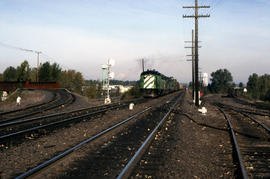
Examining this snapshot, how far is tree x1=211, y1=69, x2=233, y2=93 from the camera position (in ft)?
621

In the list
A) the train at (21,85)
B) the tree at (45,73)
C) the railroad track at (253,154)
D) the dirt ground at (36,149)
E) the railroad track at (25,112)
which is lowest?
the railroad track at (253,154)

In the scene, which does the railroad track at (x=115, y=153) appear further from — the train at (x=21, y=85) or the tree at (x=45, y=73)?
the tree at (x=45, y=73)

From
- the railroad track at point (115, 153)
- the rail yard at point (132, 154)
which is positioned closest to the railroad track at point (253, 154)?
the rail yard at point (132, 154)

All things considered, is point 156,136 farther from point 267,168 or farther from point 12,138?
point 12,138

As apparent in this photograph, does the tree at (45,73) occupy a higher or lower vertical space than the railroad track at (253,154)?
higher

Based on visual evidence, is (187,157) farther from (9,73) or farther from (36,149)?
(9,73)

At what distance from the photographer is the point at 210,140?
Answer: 10.0 m

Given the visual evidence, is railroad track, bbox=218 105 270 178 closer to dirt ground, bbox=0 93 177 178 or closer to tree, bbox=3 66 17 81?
dirt ground, bbox=0 93 177 178

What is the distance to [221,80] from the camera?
7559 inches

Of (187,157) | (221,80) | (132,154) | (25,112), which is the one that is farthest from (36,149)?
(221,80)

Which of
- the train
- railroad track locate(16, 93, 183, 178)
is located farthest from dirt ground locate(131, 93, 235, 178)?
the train

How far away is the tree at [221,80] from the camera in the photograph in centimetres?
18939

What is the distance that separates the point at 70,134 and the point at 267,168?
7.59 m

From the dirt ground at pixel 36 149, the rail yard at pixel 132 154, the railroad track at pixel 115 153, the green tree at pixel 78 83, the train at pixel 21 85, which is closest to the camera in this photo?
the railroad track at pixel 115 153
